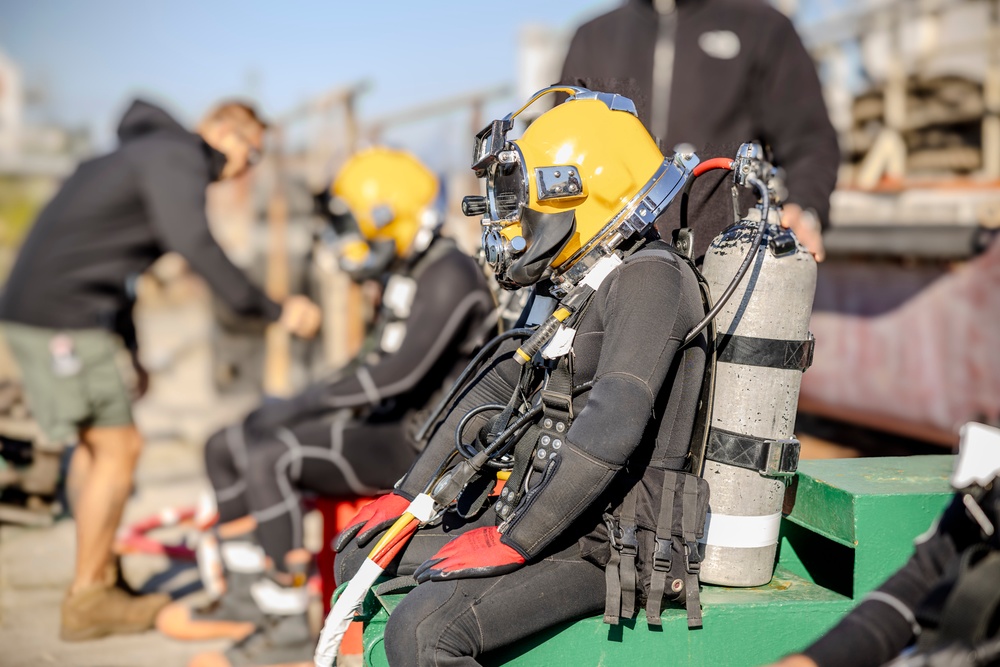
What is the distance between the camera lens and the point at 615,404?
2.17 meters

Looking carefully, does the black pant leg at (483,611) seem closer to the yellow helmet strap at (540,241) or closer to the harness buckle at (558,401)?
the harness buckle at (558,401)

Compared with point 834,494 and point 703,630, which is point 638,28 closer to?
point 834,494

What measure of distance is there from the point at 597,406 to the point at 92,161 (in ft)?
11.3

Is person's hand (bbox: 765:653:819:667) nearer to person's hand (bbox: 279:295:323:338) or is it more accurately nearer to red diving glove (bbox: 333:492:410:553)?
red diving glove (bbox: 333:492:410:553)

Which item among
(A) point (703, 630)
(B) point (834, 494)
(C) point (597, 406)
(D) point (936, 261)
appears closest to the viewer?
(C) point (597, 406)

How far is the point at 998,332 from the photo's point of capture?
5.50 metres

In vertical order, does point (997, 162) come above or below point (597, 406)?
above

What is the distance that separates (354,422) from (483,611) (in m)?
2.06

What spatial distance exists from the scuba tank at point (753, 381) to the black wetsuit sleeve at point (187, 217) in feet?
8.29

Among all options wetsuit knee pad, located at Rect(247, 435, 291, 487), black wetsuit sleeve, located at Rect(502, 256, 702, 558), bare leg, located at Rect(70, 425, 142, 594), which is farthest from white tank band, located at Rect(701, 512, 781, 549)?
bare leg, located at Rect(70, 425, 142, 594)

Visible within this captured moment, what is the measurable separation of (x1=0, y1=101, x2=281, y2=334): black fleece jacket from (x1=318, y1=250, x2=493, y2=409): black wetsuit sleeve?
2.42ft

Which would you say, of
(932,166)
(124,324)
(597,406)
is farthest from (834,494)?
(932,166)

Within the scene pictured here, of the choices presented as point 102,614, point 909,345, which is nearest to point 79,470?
point 102,614

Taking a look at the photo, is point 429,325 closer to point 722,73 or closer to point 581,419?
point 722,73
